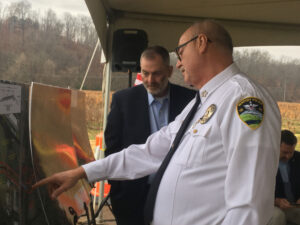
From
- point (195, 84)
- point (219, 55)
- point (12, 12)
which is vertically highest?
point (12, 12)

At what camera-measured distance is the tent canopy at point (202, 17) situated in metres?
3.15

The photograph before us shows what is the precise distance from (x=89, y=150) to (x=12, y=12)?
0.97 metres

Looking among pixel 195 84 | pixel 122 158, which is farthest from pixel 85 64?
pixel 195 84

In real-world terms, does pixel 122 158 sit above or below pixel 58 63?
below

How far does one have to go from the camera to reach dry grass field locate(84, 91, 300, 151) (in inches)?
151

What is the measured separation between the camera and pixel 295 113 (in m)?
4.77

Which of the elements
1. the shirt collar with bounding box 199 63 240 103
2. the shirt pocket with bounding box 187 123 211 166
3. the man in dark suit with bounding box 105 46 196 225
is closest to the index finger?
the shirt pocket with bounding box 187 123 211 166

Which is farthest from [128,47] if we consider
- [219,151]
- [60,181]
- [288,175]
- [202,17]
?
[219,151]

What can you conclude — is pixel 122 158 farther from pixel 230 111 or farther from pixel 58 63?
pixel 58 63

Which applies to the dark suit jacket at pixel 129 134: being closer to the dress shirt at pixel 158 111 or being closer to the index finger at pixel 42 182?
the dress shirt at pixel 158 111

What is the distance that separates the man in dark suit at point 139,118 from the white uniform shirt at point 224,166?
94 centimetres

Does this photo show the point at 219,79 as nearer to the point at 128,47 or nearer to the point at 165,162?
the point at 165,162

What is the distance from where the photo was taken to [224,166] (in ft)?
3.18

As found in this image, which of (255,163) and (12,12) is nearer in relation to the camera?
(255,163)
